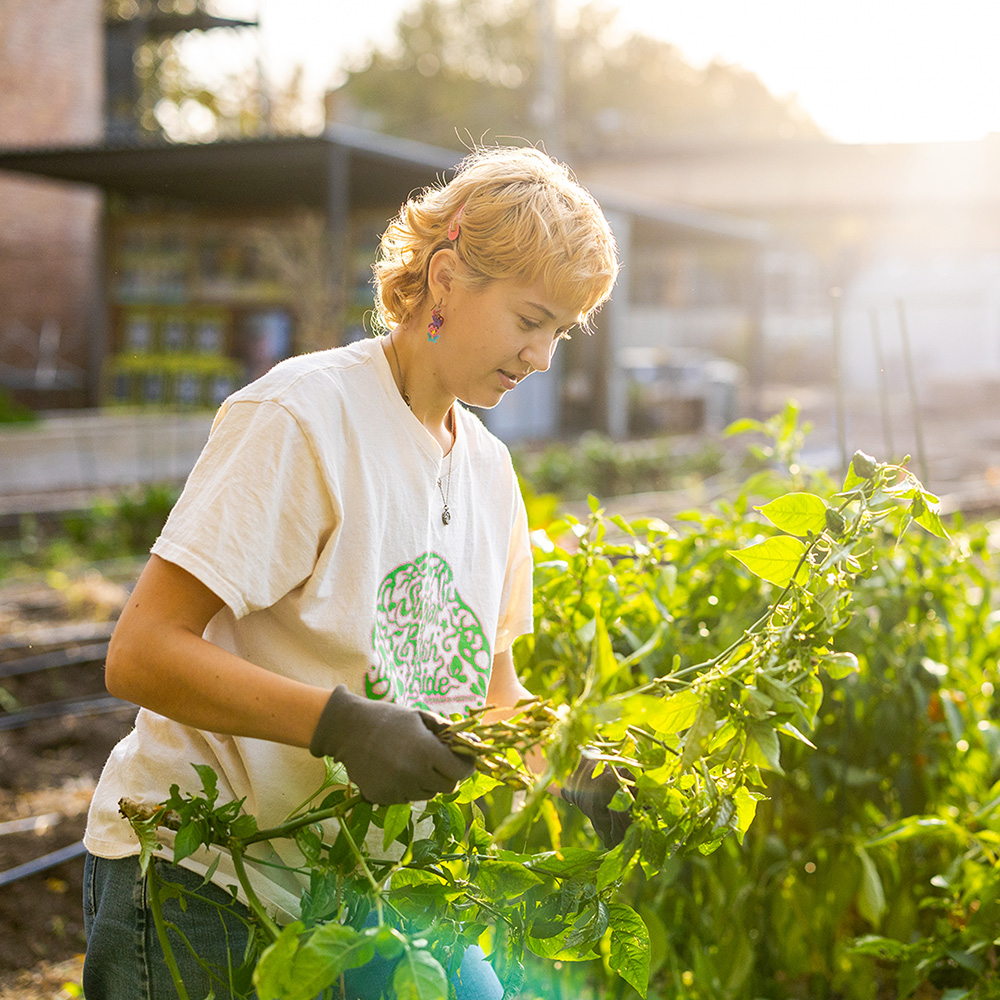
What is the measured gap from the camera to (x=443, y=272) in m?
1.45

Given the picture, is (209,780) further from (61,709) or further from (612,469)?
(612,469)

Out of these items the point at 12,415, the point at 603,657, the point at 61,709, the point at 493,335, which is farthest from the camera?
the point at 12,415

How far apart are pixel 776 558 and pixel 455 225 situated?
2.03 ft

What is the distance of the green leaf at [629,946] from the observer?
125 centimetres

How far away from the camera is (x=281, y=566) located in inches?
50.1

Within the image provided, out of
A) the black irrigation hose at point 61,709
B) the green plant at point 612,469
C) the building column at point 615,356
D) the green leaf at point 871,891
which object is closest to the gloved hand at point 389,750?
the green leaf at point 871,891

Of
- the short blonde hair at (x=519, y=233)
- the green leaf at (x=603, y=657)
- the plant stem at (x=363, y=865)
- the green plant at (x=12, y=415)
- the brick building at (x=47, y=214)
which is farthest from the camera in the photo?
the brick building at (x=47, y=214)

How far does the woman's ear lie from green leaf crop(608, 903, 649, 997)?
2.62 ft

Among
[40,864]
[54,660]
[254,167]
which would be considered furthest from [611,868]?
[254,167]

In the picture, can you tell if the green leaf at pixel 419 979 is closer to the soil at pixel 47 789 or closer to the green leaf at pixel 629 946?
the green leaf at pixel 629 946

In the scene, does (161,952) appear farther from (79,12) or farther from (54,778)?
(79,12)

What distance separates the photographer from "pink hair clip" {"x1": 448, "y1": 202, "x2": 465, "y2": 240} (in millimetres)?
1436

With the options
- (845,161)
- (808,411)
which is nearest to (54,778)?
(808,411)

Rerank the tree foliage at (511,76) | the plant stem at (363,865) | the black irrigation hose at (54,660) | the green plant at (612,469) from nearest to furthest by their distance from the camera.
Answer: the plant stem at (363,865)
the black irrigation hose at (54,660)
the green plant at (612,469)
the tree foliage at (511,76)
